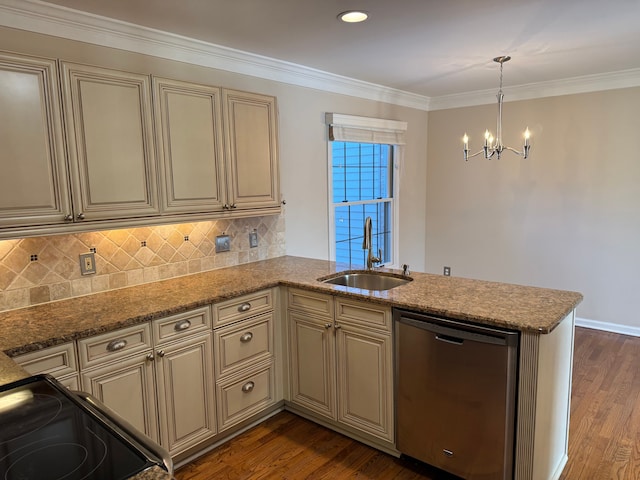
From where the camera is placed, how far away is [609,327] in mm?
4324

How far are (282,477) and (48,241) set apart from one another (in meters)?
1.77

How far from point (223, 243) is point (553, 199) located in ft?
11.1

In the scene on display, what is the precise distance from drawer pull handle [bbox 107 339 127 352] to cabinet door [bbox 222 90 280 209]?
3.54ft

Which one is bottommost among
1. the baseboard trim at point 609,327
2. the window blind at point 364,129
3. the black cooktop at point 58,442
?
the baseboard trim at point 609,327

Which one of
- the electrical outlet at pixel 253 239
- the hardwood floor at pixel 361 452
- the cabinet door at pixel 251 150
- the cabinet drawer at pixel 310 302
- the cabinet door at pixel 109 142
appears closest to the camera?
the cabinet door at pixel 109 142

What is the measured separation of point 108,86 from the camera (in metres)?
2.19

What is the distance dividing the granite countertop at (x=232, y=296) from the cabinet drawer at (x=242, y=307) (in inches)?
2.0

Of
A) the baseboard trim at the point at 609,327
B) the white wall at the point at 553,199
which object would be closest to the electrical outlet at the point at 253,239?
the white wall at the point at 553,199

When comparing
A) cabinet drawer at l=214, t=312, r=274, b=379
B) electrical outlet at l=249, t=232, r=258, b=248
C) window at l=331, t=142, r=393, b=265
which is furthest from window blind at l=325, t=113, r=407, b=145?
cabinet drawer at l=214, t=312, r=274, b=379

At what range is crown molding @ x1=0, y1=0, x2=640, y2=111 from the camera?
222cm

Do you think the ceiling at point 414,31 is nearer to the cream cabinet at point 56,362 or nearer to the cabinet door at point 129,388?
the cream cabinet at point 56,362

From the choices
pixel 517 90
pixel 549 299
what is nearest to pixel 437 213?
pixel 517 90

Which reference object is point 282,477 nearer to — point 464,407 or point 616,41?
point 464,407

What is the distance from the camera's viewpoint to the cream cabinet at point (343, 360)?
2.42 meters
